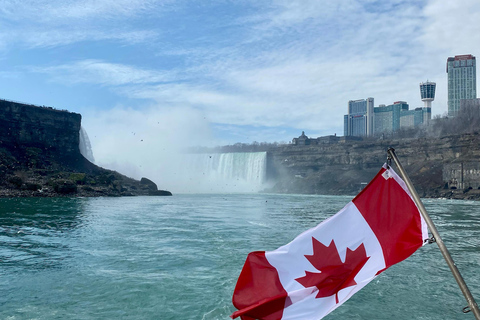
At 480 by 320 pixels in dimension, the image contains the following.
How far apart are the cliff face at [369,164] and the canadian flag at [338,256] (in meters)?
68.3

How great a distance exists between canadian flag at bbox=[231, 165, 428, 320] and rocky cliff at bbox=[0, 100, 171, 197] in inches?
1915

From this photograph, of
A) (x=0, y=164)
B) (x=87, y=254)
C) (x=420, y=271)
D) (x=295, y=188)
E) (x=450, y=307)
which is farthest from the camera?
(x=295, y=188)

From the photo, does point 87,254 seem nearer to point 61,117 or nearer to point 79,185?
point 79,185

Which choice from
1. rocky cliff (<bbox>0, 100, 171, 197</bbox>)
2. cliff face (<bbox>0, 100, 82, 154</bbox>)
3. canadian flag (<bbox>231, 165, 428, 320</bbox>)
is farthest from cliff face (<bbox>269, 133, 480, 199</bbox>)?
canadian flag (<bbox>231, 165, 428, 320</bbox>)

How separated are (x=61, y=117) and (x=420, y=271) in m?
77.1

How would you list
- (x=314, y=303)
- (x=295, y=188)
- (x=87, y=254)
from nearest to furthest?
(x=314, y=303) < (x=87, y=254) < (x=295, y=188)

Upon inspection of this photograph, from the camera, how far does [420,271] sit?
37.2ft

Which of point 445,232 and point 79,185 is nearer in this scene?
point 445,232

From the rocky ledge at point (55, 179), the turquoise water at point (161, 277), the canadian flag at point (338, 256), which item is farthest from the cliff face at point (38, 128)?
the canadian flag at point (338, 256)

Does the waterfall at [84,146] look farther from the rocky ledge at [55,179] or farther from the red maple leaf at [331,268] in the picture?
the red maple leaf at [331,268]

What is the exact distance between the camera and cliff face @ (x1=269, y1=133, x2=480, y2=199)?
71.3 m

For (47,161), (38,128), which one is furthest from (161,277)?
(38,128)

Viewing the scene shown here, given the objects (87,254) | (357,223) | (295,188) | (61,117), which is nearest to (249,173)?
(295,188)

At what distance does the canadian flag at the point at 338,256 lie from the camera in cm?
366
